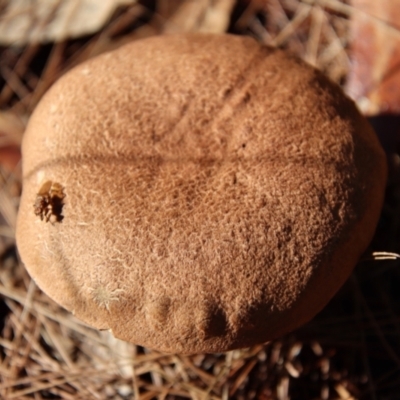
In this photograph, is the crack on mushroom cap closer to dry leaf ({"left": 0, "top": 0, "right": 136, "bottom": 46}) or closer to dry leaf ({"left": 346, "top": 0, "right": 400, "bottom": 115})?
dry leaf ({"left": 346, "top": 0, "right": 400, "bottom": 115})

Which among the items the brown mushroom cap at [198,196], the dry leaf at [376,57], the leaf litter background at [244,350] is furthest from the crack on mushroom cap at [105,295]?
the dry leaf at [376,57]

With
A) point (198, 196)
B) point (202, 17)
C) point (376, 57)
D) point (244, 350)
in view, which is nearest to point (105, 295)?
point (198, 196)

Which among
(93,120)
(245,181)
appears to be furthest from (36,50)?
(245,181)

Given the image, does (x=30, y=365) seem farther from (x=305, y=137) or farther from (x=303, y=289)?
(x=305, y=137)

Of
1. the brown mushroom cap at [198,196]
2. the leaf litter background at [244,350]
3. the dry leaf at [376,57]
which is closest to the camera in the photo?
the brown mushroom cap at [198,196]

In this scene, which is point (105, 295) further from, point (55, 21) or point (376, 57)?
point (55, 21)

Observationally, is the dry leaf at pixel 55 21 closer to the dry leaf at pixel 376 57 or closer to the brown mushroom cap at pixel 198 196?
the brown mushroom cap at pixel 198 196

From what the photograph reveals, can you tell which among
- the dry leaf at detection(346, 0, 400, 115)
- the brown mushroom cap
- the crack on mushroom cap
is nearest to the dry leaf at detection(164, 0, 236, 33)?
the dry leaf at detection(346, 0, 400, 115)
